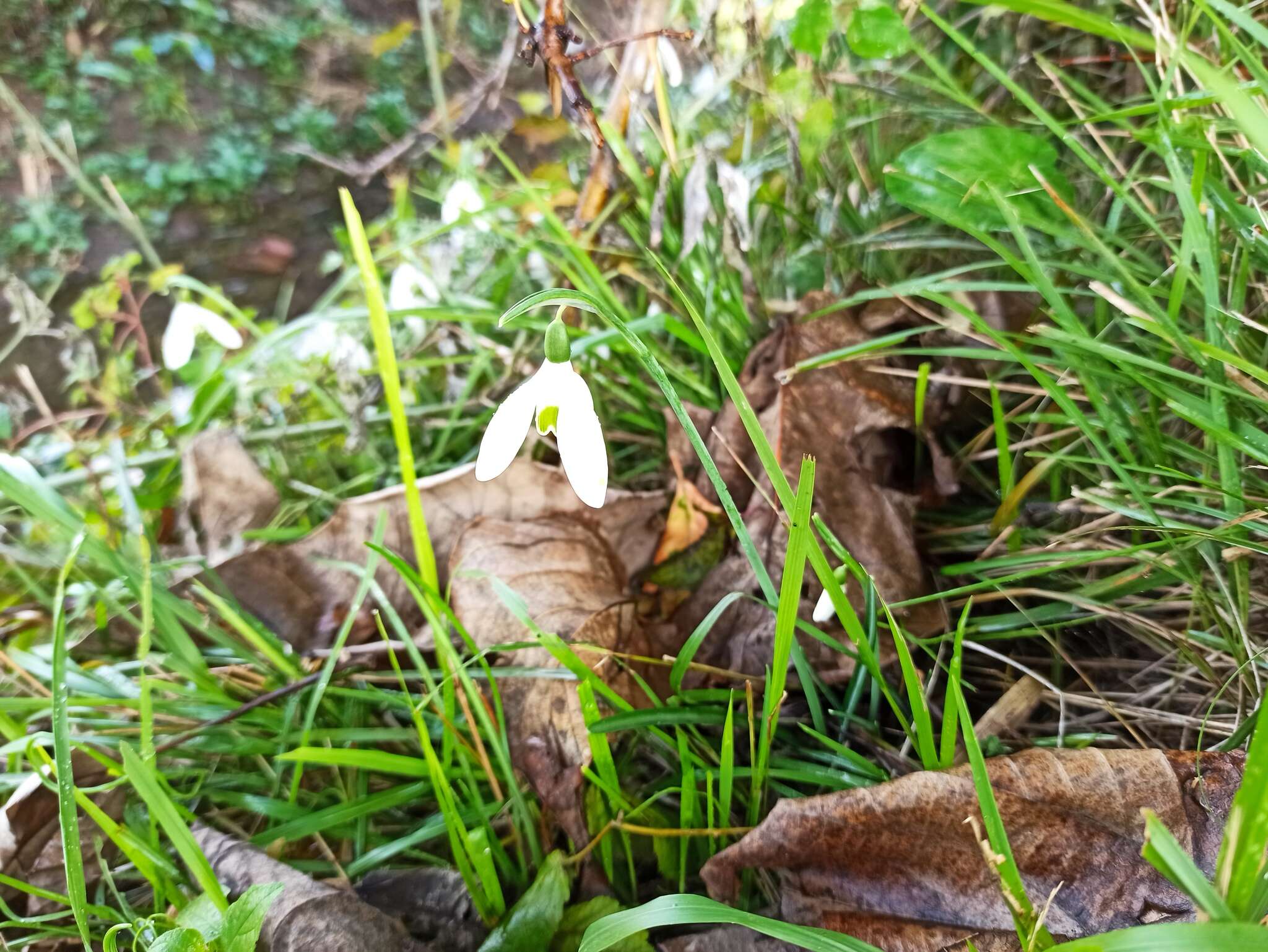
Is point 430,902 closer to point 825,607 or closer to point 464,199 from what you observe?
point 825,607

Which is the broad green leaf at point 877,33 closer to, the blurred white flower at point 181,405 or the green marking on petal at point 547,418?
the green marking on petal at point 547,418

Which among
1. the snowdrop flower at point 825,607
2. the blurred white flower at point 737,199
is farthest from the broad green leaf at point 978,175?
the snowdrop flower at point 825,607

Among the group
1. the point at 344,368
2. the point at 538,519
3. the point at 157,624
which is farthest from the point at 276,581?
the point at 344,368

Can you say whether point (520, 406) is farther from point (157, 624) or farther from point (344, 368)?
point (344, 368)

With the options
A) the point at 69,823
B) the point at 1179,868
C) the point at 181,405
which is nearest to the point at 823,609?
the point at 1179,868

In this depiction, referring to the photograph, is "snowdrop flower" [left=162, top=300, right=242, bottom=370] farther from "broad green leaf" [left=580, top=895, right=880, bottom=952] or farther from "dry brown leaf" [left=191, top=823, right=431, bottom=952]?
"broad green leaf" [left=580, top=895, right=880, bottom=952]

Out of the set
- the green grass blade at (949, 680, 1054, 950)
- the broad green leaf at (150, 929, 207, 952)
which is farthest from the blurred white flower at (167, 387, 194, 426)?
the green grass blade at (949, 680, 1054, 950)
